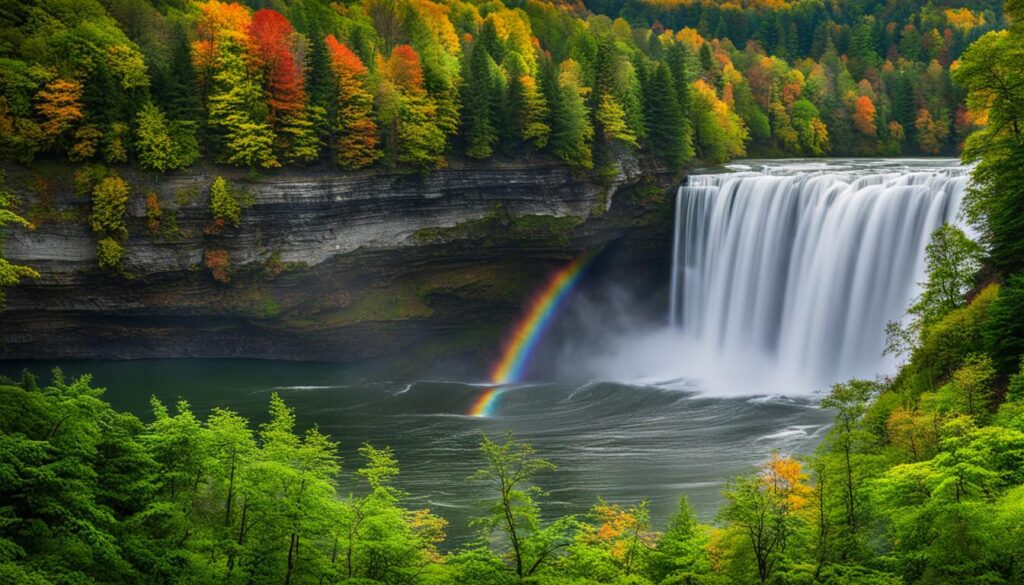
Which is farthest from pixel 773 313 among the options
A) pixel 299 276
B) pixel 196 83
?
pixel 196 83

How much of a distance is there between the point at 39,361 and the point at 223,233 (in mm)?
12298

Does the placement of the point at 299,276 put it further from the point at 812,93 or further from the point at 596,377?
the point at 812,93

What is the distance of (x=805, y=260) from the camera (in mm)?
45750

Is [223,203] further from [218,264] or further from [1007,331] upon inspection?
[1007,331]

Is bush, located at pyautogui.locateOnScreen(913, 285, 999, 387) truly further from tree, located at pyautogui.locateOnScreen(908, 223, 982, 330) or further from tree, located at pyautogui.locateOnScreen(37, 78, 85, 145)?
tree, located at pyautogui.locateOnScreen(37, 78, 85, 145)

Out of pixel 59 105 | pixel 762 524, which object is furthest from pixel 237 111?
pixel 762 524

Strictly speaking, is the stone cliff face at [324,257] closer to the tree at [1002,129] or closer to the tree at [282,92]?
the tree at [282,92]

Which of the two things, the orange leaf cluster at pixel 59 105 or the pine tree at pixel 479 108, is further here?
the pine tree at pixel 479 108

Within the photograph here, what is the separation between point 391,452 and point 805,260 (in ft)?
80.1

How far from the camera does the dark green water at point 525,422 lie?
1213 inches

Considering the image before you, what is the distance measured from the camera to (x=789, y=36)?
115 metres

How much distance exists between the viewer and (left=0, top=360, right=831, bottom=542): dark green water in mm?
30812

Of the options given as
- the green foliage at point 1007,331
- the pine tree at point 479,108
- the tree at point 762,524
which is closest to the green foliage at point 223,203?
the pine tree at point 479,108

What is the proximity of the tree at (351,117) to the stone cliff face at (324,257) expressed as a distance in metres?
1.06
